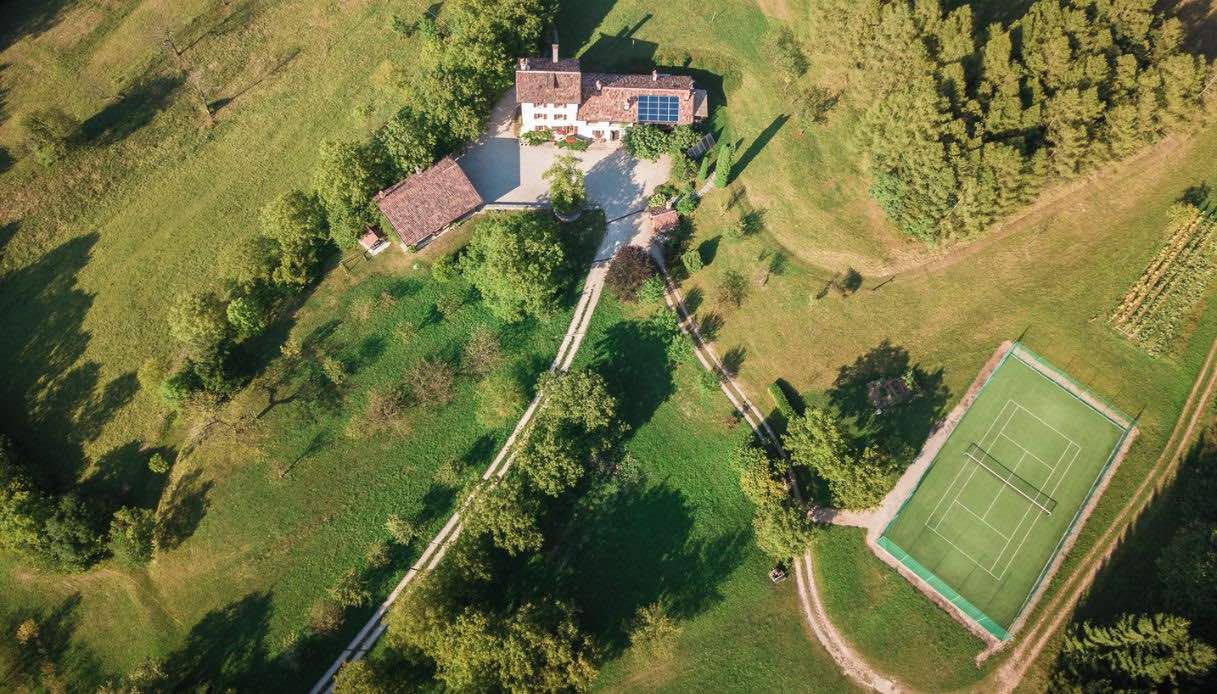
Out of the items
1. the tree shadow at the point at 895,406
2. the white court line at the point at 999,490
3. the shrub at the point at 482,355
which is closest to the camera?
the white court line at the point at 999,490

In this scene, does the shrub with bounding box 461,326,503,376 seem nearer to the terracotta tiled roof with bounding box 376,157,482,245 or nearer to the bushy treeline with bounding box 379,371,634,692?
the bushy treeline with bounding box 379,371,634,692

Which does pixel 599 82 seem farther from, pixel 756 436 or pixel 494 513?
pixel 494 513

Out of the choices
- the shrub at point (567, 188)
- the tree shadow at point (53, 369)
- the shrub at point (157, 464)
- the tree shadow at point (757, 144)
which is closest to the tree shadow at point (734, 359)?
the tree shadow at point (757, 144)

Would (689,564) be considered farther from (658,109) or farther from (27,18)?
(27,18)

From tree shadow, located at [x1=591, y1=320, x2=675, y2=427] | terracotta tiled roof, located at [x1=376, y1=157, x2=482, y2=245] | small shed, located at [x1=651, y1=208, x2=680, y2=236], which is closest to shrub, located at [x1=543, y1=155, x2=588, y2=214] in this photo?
small shed, located at [x1=651, y1=208, x2=680, y2=236]

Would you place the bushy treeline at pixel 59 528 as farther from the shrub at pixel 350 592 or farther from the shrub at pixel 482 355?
the shrub at pixel 482 355

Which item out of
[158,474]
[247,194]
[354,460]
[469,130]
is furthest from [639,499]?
[247,194]
